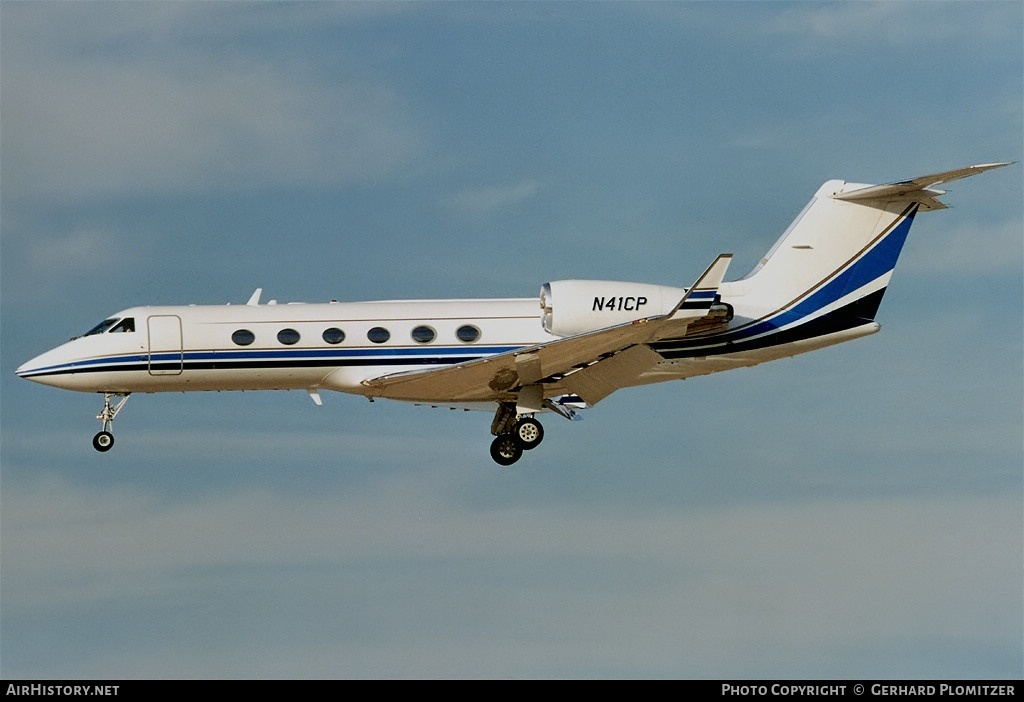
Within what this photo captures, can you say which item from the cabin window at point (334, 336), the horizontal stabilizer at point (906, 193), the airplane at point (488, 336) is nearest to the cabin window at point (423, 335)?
the airplane at point (488, 336)

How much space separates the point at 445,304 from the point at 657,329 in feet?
16.5

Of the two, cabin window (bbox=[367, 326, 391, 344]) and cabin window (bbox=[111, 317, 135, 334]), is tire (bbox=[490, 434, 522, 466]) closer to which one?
cabin window (bbox=[367, 326, 391, 344])

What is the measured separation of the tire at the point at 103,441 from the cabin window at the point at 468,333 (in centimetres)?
677

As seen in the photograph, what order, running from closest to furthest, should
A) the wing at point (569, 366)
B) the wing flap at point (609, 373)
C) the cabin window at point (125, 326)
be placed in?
the wing at point (569, 366)
the wing flap at point (609, 373)
the cabin window at point (125, 326)

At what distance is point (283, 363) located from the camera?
28672 mm

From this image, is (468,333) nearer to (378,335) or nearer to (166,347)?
(378,335)

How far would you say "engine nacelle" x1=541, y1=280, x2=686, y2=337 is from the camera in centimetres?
2741

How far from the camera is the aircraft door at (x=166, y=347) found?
1139 inches

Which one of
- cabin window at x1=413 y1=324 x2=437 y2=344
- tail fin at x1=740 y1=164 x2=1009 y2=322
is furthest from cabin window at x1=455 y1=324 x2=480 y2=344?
tail fin at x1=740 y1=164 x2=1009 y2=322

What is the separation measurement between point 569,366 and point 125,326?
842 centimetres

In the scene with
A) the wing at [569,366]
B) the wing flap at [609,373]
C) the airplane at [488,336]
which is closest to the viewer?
the wing at [569,366]

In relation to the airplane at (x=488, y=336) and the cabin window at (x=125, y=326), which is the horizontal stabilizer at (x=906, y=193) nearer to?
the airplane at (x=488, y=336)
